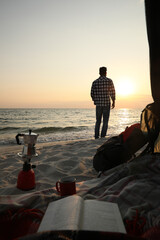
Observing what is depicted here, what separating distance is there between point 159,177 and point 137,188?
0.32 metres

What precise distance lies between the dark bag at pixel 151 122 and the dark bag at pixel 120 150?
0.14 metres

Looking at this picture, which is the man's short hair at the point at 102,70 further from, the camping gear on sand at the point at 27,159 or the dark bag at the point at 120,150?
the camping gear on sand at the point at 27,159

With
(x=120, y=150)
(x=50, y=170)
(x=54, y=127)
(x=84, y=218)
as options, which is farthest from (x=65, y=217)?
(x=54, y=127)

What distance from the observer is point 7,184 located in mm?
→ 2539

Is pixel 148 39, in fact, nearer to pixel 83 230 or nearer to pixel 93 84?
pixel 83 230

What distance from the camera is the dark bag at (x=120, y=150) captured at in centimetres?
253

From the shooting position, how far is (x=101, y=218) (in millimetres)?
1084

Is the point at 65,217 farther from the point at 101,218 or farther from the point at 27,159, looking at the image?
the point at 27,159

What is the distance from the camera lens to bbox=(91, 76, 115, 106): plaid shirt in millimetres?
6098

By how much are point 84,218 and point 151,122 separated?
5.39 feet

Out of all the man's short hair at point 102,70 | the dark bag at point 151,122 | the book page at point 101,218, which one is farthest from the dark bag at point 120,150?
the man's short hair at point 102,70

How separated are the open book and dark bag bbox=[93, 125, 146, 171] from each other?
1321mm

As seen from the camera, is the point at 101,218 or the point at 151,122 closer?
the point at 101,218

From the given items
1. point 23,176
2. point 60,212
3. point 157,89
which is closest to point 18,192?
point 23,176
